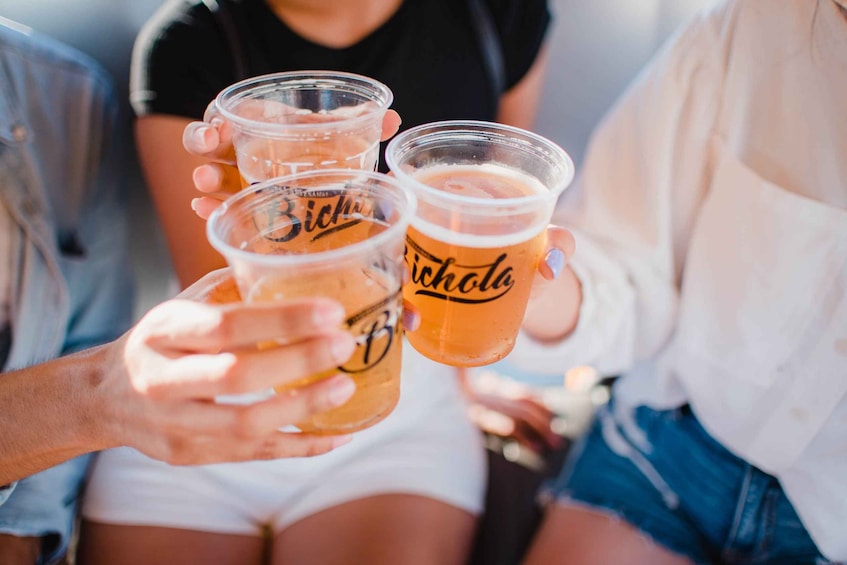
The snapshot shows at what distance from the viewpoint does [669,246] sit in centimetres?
128

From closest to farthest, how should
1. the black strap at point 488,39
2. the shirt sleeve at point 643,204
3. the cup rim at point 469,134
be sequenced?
the cup rim at point 469,134, the shirt sleeve at point 643,204, the black strap at point 488,39

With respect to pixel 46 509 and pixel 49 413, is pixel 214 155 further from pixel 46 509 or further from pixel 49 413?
pixel 46 509

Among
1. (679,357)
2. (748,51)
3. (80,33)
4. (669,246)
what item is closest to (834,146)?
(748,51)

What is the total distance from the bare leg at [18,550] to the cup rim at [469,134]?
1.03m

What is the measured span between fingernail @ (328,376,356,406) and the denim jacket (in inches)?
30.7

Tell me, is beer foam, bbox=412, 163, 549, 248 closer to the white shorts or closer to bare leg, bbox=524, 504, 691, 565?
the white shorts

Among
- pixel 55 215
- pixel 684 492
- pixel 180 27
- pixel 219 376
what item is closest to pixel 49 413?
pixel 219 376

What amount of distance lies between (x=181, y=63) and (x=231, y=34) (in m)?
0.13

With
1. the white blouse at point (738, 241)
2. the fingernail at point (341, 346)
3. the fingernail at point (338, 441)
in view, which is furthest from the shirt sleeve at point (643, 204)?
the fingernail at point (341, 346)

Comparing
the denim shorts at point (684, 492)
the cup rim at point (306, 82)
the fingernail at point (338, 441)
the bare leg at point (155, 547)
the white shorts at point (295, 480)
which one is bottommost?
the bare leg at point (155, 547)

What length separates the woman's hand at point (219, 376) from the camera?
25.0 inches

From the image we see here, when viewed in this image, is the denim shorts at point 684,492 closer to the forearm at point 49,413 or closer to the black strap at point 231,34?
the forearm at point 49,413

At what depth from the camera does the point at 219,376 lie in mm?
650

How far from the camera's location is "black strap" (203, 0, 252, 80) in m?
1.30
